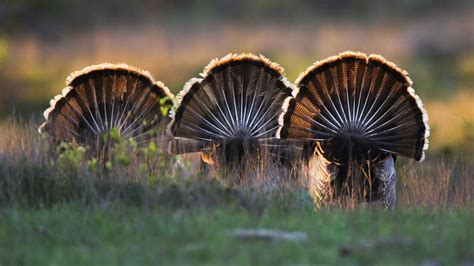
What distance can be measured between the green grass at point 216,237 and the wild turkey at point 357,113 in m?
2.12

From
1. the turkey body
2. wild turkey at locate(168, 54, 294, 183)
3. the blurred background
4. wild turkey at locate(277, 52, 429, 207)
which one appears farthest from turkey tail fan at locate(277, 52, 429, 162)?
the blurred background

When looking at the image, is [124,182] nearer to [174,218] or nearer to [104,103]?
[174,218]

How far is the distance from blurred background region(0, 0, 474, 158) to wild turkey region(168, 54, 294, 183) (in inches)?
516

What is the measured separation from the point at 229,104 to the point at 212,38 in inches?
692

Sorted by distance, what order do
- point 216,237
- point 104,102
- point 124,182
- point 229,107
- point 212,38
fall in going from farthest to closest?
1. point 212,38
2. point 104,102
3. point 229,107
4. point 124,182
5. point 216,237

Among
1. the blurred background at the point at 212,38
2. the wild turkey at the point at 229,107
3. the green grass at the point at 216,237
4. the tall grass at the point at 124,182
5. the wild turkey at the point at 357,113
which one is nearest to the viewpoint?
the green grass at the point at 216,237

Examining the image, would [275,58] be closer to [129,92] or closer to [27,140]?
[129,92]

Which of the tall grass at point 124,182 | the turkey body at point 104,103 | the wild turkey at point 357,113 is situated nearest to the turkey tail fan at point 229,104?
the turkey body at point 104,103

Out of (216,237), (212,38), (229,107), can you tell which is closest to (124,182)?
(216,237)

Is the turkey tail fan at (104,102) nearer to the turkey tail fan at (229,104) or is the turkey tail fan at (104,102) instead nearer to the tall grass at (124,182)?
the turkey tail fan at (229,104)

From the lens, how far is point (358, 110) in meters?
11.7

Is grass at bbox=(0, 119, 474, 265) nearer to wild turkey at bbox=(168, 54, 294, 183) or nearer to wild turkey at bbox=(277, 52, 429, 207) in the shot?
wild turkey at bbox=(277, 52, 429, 207)

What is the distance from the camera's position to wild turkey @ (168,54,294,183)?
12141mm

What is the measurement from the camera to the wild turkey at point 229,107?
12141 mm
